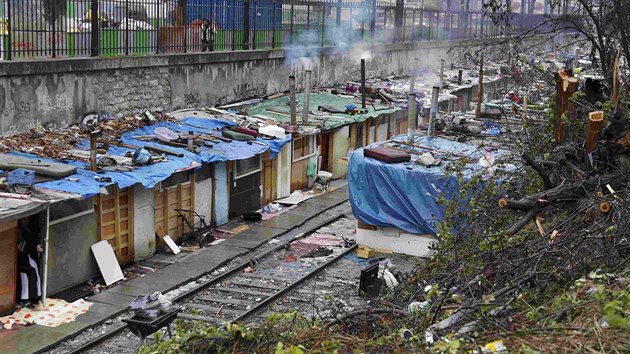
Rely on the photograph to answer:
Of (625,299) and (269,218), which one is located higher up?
(625,299)

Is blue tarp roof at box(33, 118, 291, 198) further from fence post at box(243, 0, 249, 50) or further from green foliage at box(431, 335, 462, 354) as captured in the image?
green foliage at box(431, 335, 462, 354)

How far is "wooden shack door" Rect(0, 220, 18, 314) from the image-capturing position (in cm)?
1447

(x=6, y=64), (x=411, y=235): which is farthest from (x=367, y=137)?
(x=6, y=64)

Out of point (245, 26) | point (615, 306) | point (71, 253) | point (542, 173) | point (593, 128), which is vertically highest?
point (245, 26)

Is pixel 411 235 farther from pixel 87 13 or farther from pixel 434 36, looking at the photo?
pixel 434 36

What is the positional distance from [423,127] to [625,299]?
1871cm

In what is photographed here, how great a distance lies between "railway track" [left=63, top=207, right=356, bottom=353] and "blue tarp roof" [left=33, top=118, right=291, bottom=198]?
241cm

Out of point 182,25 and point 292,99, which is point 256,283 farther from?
point 182,25

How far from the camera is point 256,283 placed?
17.2 meters

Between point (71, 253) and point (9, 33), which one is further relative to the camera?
point (9, 33)

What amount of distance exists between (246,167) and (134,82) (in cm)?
361

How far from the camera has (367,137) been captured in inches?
1173

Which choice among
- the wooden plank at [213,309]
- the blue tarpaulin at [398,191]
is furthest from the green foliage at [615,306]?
the blue tarpaulin at [398,191]

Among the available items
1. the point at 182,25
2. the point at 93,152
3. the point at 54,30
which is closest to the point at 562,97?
the point at 93,152
